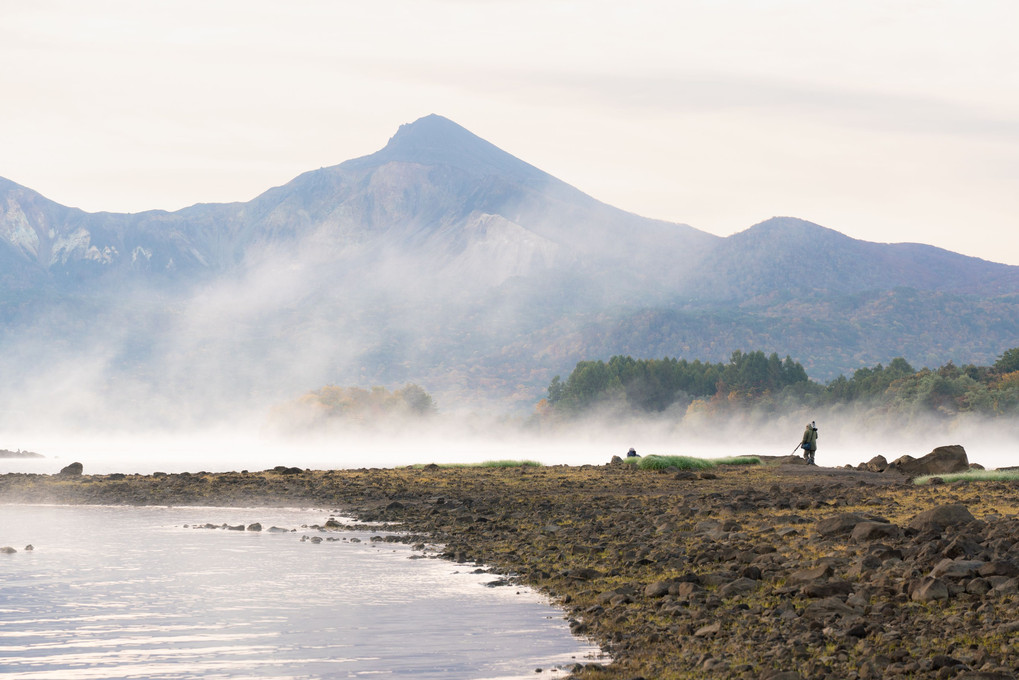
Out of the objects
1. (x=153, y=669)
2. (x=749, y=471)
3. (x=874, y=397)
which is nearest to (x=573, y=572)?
(x=153, y=669)

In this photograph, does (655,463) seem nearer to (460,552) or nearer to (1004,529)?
(460,552)

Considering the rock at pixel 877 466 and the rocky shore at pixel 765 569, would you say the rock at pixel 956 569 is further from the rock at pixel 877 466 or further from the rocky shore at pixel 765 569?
the rock at pixel 877 466

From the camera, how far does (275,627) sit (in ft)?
70.6

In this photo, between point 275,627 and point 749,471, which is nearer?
point 275,627

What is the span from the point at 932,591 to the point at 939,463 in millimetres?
35413

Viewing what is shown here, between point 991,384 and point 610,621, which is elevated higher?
point 991,384

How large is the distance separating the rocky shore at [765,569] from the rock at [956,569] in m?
0.02

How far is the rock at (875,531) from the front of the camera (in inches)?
949

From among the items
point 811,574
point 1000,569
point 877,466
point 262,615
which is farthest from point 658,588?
point 877,466

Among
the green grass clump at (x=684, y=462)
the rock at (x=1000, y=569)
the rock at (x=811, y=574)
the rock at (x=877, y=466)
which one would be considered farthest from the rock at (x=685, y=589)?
the green grass clump at (x=684, y=462)

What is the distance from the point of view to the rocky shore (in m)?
16.5

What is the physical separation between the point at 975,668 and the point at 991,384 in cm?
14100

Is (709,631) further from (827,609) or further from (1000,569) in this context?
(1000,569)

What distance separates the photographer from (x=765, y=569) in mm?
22609
